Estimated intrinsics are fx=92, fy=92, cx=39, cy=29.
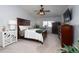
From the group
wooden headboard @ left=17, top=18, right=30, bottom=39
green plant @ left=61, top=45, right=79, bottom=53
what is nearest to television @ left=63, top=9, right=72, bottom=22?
green plant @ left=61, top=45, right=79, bottom=53

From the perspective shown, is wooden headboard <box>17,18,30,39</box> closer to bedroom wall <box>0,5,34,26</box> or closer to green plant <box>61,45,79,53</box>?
bedroom wall <box>0,5,34,26</box>

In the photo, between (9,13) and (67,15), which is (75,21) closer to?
(67,15)

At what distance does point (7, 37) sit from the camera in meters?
1.66

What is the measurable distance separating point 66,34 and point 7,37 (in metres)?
1.15

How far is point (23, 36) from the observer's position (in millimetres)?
1701

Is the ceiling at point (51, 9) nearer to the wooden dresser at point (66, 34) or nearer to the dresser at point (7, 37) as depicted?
the wooden dresser at point (66, 34)

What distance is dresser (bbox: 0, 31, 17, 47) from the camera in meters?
1.61

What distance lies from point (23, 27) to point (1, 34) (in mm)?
402

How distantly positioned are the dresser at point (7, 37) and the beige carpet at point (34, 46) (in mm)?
73

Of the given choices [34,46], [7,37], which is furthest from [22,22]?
[34,46]

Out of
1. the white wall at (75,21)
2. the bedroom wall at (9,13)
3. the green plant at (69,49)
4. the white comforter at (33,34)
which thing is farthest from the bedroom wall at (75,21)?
the bedroom wall at (9,13)
